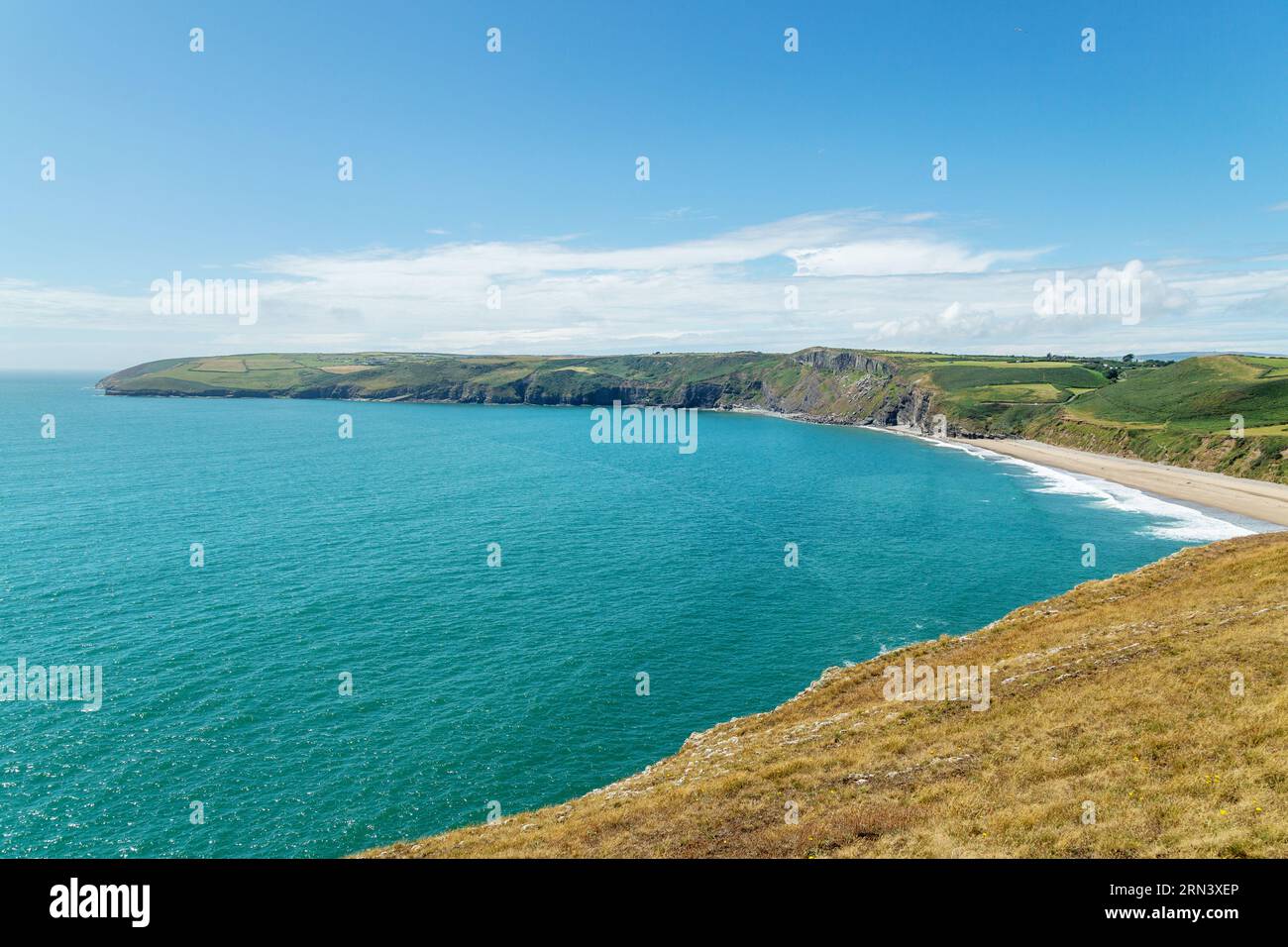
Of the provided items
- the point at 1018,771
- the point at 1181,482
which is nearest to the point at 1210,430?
the point at 1181,482

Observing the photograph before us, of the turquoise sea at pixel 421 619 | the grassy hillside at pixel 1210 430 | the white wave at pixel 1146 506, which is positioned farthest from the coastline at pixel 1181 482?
the turquoise sea at pixel 421 619

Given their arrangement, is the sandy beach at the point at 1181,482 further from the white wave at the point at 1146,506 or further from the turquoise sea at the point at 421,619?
the turquoise sea at the point at 421,619

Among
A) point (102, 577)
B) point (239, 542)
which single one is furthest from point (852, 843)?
point (239, 542)

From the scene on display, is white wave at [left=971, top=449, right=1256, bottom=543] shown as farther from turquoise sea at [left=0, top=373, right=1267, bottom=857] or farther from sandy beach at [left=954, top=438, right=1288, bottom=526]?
sandy beach at [left=954, top=438, right=1288, bottom=526]

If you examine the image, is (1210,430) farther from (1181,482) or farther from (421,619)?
(421,619)

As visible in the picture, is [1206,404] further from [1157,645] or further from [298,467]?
[298,467]
